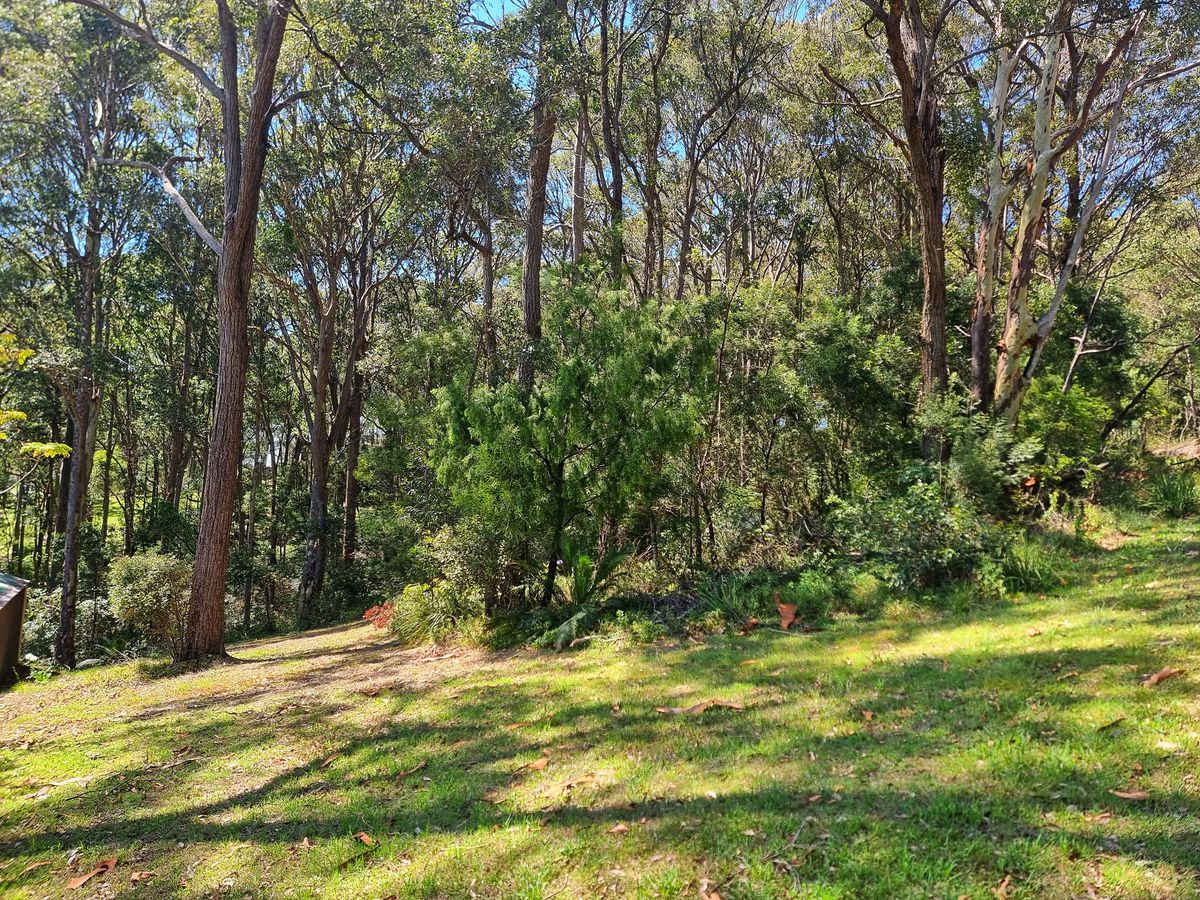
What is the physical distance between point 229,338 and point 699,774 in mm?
8426

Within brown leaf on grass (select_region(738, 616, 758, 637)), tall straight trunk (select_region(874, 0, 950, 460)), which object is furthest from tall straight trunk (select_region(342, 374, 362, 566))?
tall straight trunk (select_region(874, 0, 950, 460))

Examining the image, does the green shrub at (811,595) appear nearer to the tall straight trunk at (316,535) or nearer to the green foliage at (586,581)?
the green foliage at (586,581)

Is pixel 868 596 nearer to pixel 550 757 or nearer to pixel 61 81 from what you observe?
pixel 550 757

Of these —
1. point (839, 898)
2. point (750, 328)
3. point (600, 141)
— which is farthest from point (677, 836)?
point (600, 141)

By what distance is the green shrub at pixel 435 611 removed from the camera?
28.7 ft

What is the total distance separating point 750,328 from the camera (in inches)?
528

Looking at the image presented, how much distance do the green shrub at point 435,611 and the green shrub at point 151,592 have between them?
187 inches

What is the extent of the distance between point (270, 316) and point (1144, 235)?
81.1 ft

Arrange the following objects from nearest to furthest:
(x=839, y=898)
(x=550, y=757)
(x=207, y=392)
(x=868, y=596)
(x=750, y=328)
Answer: (x=839, y=898) → (x=550, y=757) → (x=868, y=596) → (x=750, y=328) → (x=207, y=392)

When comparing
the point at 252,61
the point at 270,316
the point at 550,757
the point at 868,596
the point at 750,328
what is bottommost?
the point at 550,757

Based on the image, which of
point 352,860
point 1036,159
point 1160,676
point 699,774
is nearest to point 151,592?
point 352,860

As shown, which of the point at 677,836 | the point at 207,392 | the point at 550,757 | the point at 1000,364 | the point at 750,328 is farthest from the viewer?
the point at 207,392

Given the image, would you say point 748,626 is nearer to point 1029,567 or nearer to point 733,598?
point 733,598

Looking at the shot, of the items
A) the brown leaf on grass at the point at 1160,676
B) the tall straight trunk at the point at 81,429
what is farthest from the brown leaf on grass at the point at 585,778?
the tall straight trunk at the point at 81,429
